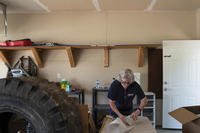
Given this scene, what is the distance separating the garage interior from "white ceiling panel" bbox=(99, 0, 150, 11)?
0.11 metres

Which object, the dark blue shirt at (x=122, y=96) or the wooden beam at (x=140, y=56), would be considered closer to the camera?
the dark blue shirt at (x=122, y=96)

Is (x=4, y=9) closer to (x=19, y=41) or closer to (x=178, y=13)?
(x=19, y=41)

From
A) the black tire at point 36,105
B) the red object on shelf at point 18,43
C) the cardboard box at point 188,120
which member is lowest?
the cardboard box at point 188,120

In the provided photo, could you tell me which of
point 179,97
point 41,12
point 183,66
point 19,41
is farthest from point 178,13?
point 19,41

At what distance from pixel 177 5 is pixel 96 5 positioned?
170 centimetres

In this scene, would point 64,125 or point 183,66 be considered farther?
point 183,66

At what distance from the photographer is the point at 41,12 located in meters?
6.09

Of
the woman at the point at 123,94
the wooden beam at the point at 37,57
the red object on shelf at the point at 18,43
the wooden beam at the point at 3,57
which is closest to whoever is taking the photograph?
the woman at the point at 123,94

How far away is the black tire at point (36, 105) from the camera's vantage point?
1579 mm

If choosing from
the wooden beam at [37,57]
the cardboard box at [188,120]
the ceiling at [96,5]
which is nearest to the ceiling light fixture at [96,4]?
the ceiling at [96,5]

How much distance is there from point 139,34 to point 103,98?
172 cm

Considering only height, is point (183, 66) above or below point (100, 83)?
above

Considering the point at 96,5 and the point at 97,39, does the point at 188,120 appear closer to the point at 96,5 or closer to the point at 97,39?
the point at 96,5

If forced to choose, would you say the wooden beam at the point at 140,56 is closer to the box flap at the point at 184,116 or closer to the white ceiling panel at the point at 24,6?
the white ceiling panel at the point at 24,6
